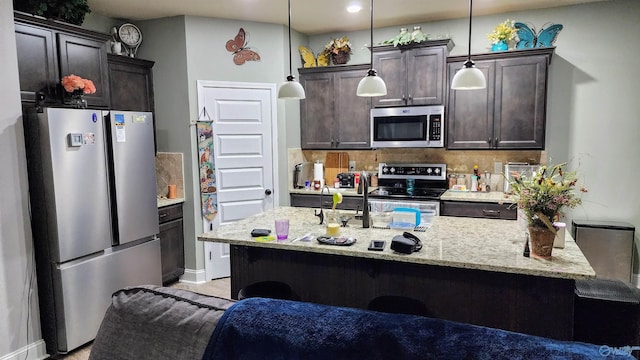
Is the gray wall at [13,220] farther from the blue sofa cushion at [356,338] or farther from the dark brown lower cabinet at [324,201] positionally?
the dark brown lower cabinet at [324,201]

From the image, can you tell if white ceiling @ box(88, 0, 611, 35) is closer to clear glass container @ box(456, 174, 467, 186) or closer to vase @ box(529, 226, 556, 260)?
clear glass container @ box(456, 174, 467, 186)

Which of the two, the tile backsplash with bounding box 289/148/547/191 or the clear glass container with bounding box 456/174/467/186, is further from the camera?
the clear glass container with bounding box 456/174/467/186

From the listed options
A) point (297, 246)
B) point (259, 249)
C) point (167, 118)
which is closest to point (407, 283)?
point (297, 246)

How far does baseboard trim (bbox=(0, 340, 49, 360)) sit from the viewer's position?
2.75 m

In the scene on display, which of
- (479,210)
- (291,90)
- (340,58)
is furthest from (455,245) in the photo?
(340,58)

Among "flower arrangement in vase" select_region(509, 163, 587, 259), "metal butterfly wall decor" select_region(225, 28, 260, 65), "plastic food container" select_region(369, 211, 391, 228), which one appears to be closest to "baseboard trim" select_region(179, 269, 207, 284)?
"metal butterfly wall decor" select_region(225, 28, 260, 65)

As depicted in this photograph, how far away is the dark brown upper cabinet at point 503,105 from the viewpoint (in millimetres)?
4004

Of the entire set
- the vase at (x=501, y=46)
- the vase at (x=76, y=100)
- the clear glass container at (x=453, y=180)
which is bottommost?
the clear glass container at (x=453, y=180)

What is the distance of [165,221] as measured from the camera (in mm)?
4160

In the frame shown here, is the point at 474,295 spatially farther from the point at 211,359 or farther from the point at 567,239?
the point at 211,359

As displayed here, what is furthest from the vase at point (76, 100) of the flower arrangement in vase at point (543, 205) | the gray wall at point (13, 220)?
the flower arrangement in vase at point (543, 205)

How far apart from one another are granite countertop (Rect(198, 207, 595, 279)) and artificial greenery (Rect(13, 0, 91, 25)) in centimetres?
212

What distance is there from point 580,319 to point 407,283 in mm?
1026

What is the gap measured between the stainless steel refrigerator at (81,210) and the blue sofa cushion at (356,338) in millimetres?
2195
